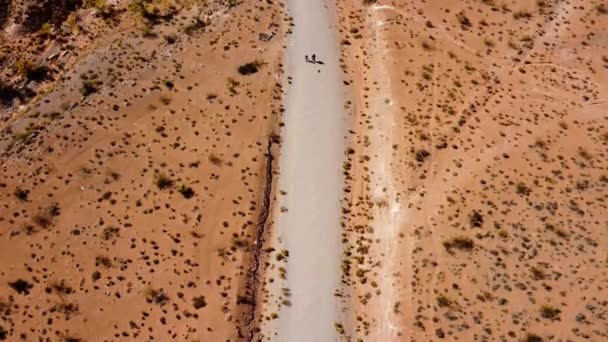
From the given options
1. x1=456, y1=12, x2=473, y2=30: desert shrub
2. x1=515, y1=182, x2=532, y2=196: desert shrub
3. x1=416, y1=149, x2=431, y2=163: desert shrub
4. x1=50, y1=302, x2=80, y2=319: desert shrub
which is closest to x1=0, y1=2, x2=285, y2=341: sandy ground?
x1=50, y1=302, x2=80, y2=319: desert shrub

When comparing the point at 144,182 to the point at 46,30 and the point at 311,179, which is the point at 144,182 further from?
the point at 46,30

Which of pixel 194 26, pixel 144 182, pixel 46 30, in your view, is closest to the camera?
pixel 144 182

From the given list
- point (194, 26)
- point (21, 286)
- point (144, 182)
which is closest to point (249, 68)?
point (194, 26)

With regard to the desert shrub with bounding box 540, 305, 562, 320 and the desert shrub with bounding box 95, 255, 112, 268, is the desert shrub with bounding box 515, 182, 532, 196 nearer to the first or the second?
the desert shrub with bounding box 540, 305, 562, 320

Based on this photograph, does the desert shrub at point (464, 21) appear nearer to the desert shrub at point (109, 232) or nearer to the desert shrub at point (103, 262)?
the desert shrub at point (109, 232)

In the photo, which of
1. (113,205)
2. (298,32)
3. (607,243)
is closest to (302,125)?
(298,32)

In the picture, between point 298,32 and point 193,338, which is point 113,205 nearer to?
point 193,338

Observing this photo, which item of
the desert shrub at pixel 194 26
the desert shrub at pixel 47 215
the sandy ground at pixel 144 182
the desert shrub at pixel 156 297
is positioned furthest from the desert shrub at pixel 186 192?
the desert shrub at pixel 194 26

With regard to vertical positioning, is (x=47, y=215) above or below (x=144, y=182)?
above
